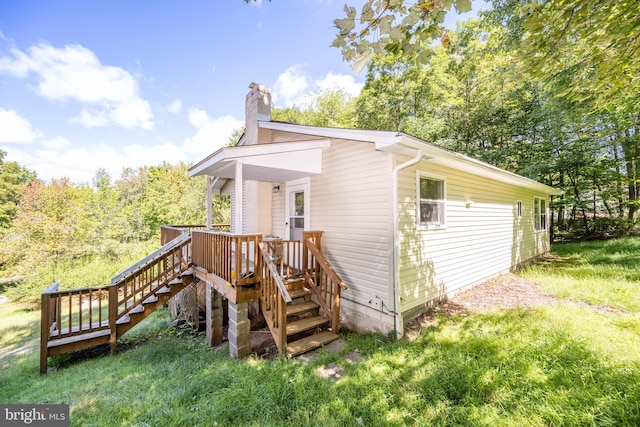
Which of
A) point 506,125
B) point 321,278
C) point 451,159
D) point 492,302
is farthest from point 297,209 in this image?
point 506,125

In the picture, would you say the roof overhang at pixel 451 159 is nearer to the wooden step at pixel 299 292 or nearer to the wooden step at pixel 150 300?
the wooden step at pixel 299 292

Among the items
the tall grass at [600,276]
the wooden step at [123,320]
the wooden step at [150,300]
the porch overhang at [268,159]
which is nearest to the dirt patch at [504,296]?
the tall grass at [600,276]

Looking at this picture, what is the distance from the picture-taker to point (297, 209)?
259 inches

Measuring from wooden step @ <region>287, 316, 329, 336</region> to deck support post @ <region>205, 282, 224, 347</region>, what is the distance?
6.66 feet

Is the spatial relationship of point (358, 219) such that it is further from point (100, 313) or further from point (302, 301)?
point (100, 313)

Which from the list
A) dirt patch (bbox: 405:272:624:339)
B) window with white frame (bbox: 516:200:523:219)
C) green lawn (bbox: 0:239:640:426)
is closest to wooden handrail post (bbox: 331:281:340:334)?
green lawn (bbox: 0:239:640:426)

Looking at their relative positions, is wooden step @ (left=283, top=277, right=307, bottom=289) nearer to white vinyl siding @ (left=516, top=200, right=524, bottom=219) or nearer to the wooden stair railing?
the wooden stair railing

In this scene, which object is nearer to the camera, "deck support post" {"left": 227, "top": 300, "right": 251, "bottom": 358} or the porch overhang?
the porch overhang

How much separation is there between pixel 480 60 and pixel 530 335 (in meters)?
17.5

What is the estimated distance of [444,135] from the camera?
1658 cm

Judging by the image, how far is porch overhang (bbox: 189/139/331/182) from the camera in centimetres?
435

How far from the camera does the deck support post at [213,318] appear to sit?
564cm

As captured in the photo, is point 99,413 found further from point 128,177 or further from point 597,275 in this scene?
point 128,177

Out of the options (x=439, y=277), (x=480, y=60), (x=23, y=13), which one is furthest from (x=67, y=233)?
(x=480, y=60)
